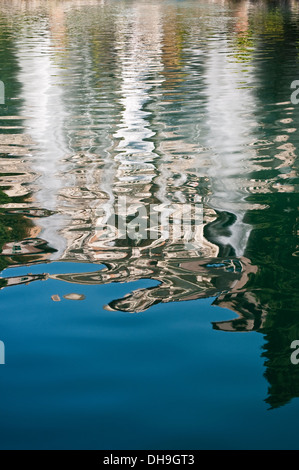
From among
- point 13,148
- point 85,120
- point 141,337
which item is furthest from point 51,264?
point 85,120

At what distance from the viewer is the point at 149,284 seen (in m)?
5.87

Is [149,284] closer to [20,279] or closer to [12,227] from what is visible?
[20,279]

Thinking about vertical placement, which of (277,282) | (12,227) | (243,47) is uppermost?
(243,47)

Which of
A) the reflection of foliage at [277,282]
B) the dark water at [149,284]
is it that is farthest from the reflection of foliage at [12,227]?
the reflection of foliage at [277,282]

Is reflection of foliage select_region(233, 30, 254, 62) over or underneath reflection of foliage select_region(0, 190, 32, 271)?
over

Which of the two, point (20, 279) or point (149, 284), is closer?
point (149, 284)

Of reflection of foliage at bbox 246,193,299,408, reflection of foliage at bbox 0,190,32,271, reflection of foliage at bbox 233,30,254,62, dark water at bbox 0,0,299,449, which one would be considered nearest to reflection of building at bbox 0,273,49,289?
dark water at bbox 0,0,299,449

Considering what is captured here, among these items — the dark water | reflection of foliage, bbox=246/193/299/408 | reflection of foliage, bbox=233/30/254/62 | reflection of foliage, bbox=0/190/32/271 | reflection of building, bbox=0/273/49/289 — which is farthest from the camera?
reflection of foliage, bbox=233/30/254/62

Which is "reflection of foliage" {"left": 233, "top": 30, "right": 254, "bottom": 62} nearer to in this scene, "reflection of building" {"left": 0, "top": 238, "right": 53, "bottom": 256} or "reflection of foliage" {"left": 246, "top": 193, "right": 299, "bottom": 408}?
"reflection of foliage" {"left": 246, "top": 193, "right": 299, "bottom": 408}

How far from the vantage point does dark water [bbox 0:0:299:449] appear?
4141mm

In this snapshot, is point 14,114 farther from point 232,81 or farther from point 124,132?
point 232,81

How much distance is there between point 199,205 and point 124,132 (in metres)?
4.62

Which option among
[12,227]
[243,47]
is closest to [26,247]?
[12,227]

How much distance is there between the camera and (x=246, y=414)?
4137 mm
